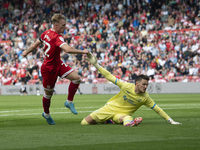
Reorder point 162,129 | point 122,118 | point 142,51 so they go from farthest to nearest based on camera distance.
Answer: point 142,51 → point 122,118 → point 162,129

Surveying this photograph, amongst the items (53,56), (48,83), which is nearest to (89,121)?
(48,83)

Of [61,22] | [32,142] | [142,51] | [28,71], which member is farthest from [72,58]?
[32,142]

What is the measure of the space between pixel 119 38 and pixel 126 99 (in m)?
23.3

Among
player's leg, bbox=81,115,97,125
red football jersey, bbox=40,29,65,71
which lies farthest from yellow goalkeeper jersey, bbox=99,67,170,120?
red football jersey, bbox=40,29,65,71

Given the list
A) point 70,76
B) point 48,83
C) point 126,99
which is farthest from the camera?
point 70,76

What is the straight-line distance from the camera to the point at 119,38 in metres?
32.0

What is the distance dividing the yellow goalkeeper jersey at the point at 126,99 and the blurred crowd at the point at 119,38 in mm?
18484

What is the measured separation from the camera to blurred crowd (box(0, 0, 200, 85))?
2816 cm

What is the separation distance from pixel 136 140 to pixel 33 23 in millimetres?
33015

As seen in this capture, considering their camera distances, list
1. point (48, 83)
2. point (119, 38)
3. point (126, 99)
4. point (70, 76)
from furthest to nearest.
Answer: point (119, 38) < point (70, 76) < point (48, 83) < point (126, 99)

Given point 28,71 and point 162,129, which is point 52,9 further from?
point 162,129

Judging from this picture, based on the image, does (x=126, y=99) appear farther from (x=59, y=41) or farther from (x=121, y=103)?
(x=59, y=41)

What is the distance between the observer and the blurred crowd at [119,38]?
2816cm

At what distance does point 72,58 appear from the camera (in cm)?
3228
